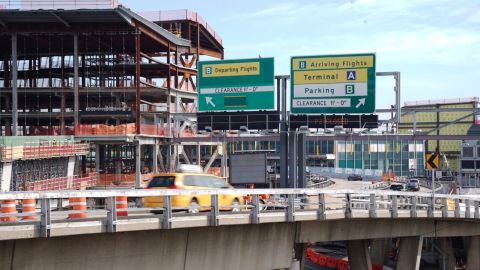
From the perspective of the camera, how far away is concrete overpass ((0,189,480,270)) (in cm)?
1208

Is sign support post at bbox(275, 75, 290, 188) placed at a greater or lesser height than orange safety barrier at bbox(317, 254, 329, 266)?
greater

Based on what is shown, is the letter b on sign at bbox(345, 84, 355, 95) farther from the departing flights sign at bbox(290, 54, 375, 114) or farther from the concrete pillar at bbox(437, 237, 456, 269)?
the concrete pillar at bbox(437, 237, 456, 269)

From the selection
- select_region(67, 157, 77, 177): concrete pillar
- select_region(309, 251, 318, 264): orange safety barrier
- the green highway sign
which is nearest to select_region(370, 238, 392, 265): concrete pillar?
select_region(309, 251, 318, 264): orange safety barrier

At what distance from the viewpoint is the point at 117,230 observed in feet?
42.7

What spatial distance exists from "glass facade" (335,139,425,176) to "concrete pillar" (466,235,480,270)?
94.9m

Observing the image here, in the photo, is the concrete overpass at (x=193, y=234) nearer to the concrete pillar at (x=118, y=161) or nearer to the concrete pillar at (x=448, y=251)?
the concrete pillar at (x=448, y=251)

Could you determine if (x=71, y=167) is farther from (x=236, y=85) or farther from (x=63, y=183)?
(x=236, y=85)

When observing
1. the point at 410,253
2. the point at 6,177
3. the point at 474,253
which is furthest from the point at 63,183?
the point at 474,253

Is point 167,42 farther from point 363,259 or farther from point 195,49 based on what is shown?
point 363,259

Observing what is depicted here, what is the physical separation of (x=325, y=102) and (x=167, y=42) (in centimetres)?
3535

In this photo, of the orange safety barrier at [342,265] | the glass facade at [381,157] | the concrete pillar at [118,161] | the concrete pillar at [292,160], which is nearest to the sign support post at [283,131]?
the concrete pillar at [292,160]

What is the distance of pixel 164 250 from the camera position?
1486 centimetres

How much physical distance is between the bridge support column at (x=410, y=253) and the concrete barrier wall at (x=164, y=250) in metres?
7.61

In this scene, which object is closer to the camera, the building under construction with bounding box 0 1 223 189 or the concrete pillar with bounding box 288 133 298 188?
the concrete pillar with bounding box 288 133 298 188
